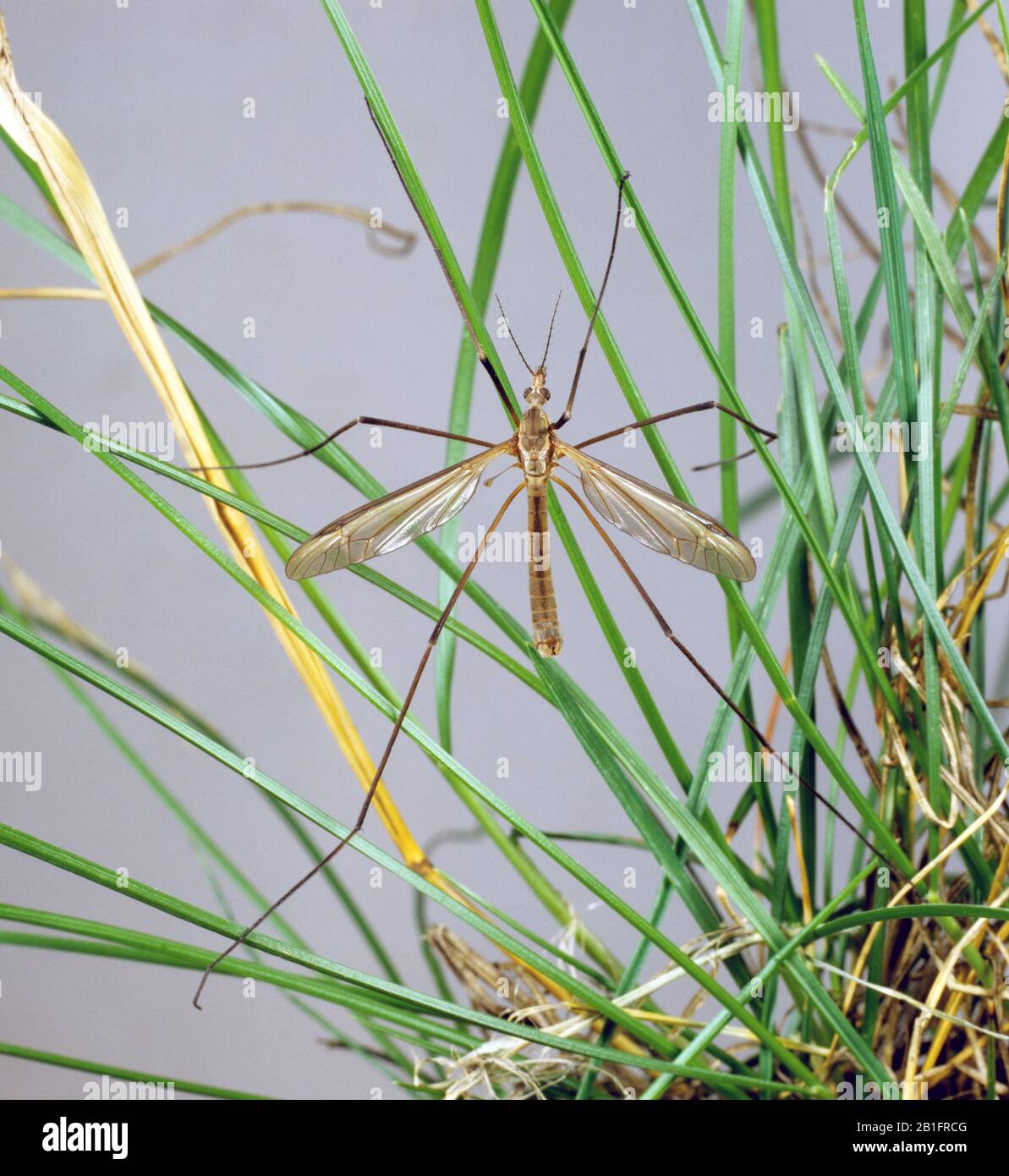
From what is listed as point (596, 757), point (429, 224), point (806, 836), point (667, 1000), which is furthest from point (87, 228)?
point (667, 1000)

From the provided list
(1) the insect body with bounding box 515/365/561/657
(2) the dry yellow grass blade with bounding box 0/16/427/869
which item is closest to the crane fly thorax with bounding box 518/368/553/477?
(1) the insect body with bounding box 515/365/561/657

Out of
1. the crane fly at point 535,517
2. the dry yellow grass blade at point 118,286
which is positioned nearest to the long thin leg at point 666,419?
the crane fly at point 535,517

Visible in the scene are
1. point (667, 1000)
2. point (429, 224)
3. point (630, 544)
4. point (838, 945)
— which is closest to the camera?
point (429, 224)

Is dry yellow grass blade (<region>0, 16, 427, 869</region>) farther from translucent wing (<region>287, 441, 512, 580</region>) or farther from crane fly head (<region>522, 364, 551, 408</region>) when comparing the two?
crane fly head (<region>522, 364, 551, 408</region>)

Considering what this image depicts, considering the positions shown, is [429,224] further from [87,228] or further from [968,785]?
[968,785]

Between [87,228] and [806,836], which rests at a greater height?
[87,228]

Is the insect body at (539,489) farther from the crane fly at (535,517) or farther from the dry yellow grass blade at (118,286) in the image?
the dry yellow grass blade at (118,286)
